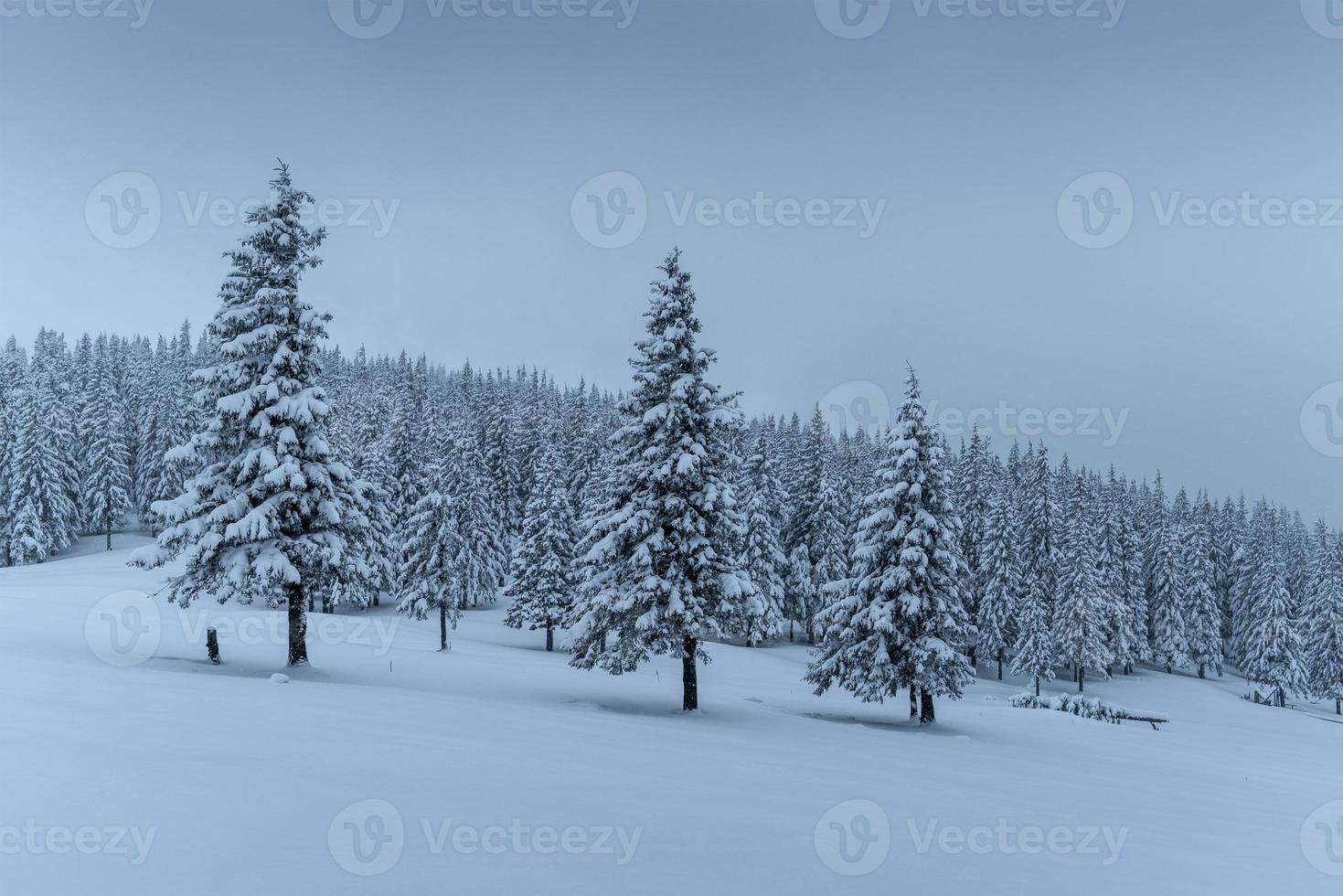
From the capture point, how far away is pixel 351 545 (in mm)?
21672

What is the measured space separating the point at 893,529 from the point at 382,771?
18698 mm

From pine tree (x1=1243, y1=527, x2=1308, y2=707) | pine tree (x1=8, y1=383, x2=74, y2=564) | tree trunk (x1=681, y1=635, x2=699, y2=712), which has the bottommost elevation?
pine tree (x1=1243, y1=527, x2=1308, y2=707)

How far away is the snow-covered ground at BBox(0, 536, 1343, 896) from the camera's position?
7.50m

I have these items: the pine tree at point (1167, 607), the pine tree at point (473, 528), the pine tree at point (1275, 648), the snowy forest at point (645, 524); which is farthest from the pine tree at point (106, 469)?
the pine tree at point (1275, 648)

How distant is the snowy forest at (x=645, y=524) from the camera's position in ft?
66.7

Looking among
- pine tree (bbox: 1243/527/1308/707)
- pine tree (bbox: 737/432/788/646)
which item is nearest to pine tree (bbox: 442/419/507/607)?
pine tree (bbox: 737/432/788/646)

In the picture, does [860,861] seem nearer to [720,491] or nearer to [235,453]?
[720,491]

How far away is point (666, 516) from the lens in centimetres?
2128

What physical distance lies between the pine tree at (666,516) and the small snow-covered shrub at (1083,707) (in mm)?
27842

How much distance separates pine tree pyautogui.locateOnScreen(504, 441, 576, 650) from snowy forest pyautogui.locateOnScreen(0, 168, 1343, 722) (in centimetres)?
20

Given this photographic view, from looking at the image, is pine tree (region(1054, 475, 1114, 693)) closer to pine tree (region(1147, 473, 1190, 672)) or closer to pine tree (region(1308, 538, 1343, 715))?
pine tree (region(1147, 473, 1190, 672))

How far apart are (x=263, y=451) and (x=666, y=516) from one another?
1152 centimetres

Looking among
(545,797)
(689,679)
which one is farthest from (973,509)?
(545,797)

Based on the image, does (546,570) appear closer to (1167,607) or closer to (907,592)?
(907,592)
